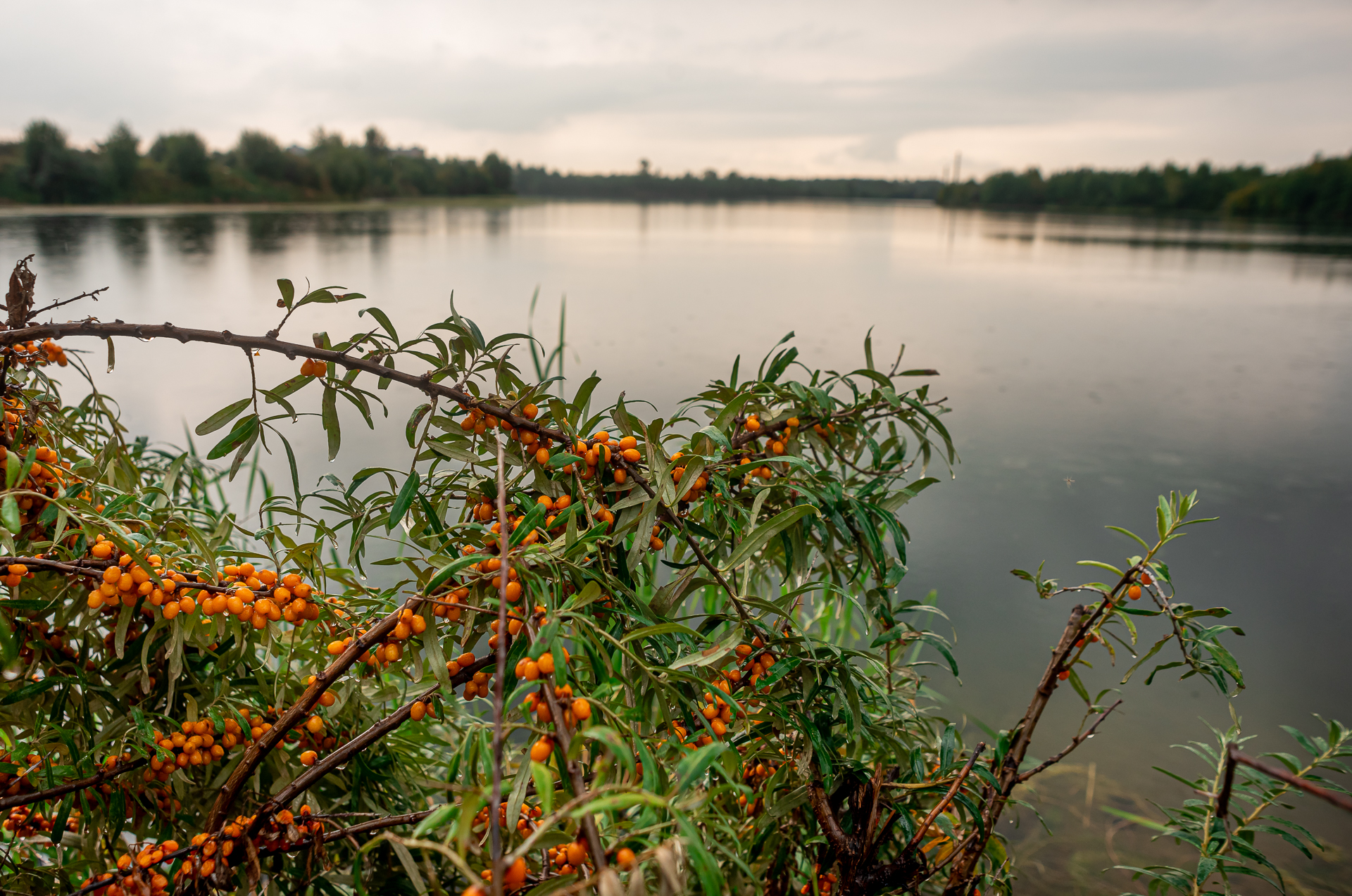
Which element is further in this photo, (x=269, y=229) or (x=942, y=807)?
(x=269, y=229)

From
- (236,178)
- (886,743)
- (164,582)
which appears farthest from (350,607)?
(236,178)

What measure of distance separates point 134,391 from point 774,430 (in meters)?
5.00

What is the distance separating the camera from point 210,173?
3634 cm


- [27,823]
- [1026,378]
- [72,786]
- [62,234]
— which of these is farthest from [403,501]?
[62,234]

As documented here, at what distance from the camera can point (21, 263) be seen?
807mm

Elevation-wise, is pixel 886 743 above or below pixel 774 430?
below

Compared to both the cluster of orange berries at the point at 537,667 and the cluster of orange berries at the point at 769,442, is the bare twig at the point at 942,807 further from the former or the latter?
the cluster of orange berries at the point at 537,667

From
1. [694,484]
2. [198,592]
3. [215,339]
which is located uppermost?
[215,339]

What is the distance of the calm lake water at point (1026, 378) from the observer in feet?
8.88

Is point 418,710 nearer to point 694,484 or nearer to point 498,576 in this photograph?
point 498,576

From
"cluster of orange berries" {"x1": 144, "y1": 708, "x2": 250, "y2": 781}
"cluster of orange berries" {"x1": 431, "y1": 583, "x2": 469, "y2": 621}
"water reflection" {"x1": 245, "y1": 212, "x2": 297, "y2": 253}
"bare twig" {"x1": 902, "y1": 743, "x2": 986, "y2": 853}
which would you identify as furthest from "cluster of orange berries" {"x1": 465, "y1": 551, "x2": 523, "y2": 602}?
"water reflection" {"x1": 245, "y1": 212, "x2": 297, "y2": 253}

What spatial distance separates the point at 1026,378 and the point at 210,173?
42.9 m

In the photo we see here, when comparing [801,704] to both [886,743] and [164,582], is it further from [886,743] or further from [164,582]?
[164,582]

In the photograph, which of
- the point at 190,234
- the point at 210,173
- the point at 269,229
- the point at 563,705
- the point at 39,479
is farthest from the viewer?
the point at 210,173
